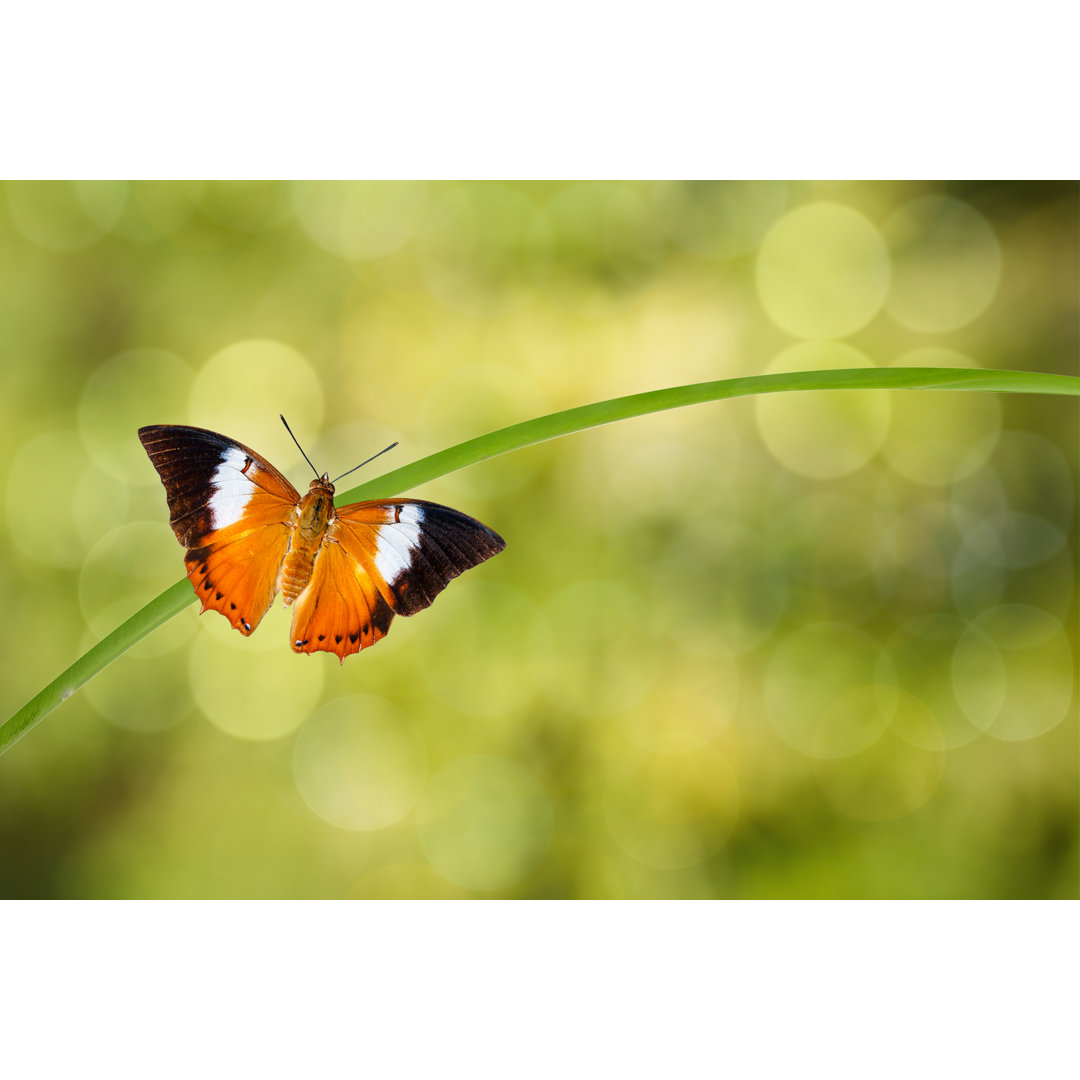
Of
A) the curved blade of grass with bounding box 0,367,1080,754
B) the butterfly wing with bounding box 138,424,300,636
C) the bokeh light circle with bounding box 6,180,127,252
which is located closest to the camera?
the curved blade of grass with bounding box 0,367,1080,754

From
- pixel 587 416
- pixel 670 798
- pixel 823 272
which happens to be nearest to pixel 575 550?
pixel 670 798

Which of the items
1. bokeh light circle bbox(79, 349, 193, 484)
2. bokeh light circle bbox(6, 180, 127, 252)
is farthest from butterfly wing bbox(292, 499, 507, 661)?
bokeh light circle bbox(6, 180, 127, 252)

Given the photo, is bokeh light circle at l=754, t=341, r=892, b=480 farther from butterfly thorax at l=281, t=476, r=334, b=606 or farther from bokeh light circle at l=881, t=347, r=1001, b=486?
butterfly thorax at l=281, t=476, r=334, b=606

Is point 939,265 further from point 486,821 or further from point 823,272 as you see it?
point 486,821

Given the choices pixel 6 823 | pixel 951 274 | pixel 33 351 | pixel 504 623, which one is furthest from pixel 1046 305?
pixel 6 823

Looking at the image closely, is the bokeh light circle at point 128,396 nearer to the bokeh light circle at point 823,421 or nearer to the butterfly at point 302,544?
the butterfly at point 302,544

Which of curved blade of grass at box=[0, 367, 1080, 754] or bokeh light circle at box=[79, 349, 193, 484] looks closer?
curved blade of grass at box=[0, 367, 1080, 754]
